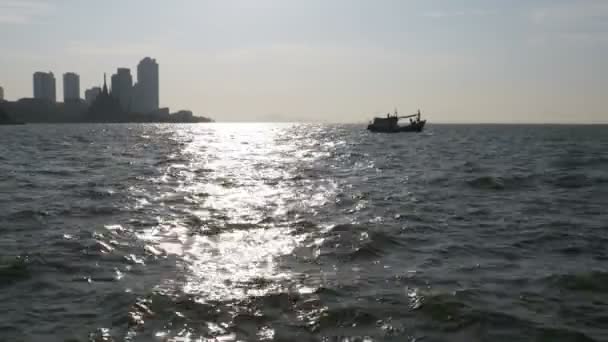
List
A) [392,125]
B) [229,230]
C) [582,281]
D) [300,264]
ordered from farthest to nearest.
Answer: [392,125] → [229,230] → [300,264] → [582,281]

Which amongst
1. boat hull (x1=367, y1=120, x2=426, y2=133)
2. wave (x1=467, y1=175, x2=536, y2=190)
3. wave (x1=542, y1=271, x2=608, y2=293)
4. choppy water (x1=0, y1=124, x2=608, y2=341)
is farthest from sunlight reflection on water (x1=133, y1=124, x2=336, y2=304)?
boat hull (x1=367, y1=120, x2=426, y2=133)

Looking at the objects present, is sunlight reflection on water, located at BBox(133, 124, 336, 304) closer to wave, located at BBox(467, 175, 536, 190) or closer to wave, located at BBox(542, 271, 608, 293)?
wave, located at BBox(542, 271, 608, 293)

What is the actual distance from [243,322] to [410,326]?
261cm

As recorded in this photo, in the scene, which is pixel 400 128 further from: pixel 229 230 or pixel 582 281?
pixel 582 281

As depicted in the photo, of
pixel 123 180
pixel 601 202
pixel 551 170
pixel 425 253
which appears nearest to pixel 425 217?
pixel 425 253

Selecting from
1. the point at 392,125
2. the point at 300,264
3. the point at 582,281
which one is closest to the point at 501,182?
the point at 582,281

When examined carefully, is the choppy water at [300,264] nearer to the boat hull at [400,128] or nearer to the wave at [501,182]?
the wave at [501,182]

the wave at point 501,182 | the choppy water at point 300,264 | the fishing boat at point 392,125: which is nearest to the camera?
the choppy water at point 300,264

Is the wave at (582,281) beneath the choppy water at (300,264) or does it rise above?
beneath

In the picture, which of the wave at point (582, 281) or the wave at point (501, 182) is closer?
the wave at point (582, 281)

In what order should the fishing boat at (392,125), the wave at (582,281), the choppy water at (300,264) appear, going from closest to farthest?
the choppy water at (300,264) → the wave at (582,281) → the fishing boat at (392,125)

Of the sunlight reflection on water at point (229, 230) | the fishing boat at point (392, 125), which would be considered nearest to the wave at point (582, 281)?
the sunlight reflection on water at point (229, 230)

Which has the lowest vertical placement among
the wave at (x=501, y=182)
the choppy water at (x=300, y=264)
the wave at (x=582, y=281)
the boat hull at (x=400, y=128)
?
the wave at (x=582, y=281)

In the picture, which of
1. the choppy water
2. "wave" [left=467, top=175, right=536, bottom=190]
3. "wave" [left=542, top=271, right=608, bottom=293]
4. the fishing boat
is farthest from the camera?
the fishing boat
